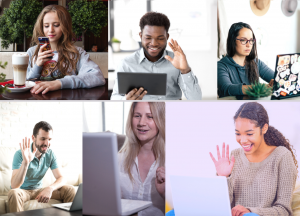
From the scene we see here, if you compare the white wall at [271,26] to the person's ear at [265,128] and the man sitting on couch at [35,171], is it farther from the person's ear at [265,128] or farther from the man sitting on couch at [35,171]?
the man sitting on couch at [35,171]

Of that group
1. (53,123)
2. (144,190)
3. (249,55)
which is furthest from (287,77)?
(53,123)

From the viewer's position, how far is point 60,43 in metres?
2.50

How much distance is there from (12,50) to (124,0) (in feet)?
3.08

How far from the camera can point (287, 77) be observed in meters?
2.52

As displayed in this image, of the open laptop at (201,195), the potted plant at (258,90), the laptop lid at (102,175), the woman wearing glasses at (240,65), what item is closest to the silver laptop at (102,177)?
the laptop lid at (102,175)

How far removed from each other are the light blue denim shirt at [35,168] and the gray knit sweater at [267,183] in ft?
4.55

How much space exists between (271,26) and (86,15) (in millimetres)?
1340

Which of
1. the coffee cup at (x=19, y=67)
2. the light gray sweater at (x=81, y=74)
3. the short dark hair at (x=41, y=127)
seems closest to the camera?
the coffee cup at (x=19, y=67)

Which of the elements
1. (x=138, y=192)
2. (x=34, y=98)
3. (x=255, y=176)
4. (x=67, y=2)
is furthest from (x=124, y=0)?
(x=255, y=176)

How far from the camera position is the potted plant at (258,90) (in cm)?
250

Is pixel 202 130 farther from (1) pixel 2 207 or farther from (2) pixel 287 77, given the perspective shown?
(1) pixel 2 207

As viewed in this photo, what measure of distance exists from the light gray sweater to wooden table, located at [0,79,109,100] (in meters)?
0.04

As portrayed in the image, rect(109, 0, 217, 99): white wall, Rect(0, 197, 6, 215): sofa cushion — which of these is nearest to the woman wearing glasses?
Rect(109, 0, 217, 99): white wall

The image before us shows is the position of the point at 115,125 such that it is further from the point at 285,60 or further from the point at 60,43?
the point at 285,60
